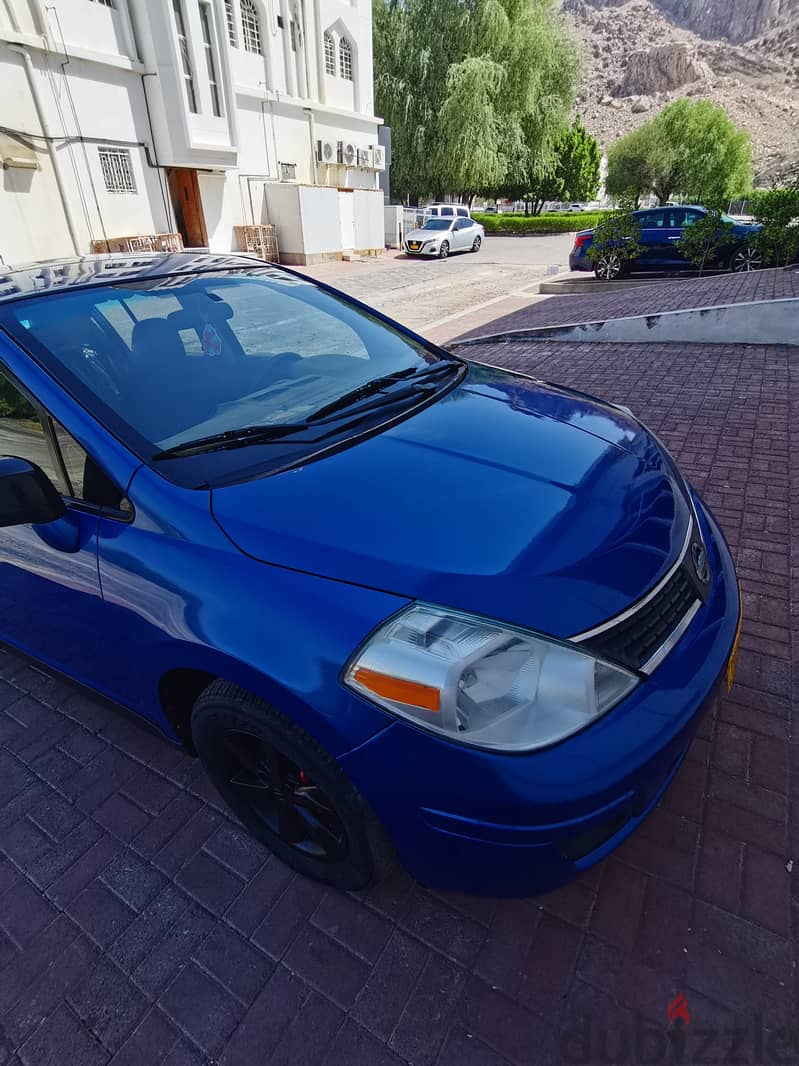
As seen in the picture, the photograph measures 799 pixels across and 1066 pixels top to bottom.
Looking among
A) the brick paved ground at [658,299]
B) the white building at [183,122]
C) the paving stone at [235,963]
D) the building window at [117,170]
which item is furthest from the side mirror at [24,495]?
the building window at [117,170]

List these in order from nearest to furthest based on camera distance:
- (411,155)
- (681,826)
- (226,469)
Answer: (226,469) → (681,826) → (411,155)

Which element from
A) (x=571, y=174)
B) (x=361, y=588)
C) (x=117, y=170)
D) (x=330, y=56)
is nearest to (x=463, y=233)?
(x=330, y=56)

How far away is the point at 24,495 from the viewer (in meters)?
1.64

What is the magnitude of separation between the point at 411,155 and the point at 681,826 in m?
35.4

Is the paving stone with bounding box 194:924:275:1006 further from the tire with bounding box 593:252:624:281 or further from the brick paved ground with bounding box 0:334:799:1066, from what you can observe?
the tire with bounding box 593:252:624:281

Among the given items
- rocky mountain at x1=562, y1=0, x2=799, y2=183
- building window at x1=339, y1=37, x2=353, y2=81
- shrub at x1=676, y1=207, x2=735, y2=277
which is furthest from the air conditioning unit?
rocky mountain at x1=562, y1=0, x2=799, y2=183

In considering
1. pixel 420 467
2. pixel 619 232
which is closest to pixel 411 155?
pixel 619 232

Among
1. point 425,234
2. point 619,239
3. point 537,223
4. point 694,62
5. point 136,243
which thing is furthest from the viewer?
point 694,62

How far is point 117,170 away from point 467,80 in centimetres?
1865

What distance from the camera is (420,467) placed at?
1792mm

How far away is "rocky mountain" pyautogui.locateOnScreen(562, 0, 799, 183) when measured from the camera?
104500 millimetres

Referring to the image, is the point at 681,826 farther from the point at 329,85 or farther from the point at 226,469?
the point at 329,85

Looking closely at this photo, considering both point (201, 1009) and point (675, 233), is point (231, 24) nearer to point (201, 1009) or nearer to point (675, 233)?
point (675, 233)

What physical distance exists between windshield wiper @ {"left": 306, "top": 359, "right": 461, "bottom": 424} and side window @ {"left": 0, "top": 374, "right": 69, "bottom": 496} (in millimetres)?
804
